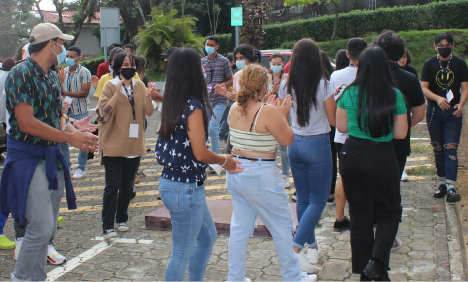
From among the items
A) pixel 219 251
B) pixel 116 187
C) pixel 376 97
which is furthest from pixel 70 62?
pixel 376 97

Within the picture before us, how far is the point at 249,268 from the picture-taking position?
418cm

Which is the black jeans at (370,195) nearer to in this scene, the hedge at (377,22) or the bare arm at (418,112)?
the bare arm at (418,112)

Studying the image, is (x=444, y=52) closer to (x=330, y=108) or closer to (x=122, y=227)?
(x=330, y=108)

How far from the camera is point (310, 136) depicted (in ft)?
13.2

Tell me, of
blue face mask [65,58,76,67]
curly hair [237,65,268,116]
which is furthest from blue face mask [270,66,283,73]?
blue face mask [65,58,76,67]

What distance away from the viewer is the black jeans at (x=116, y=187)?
5000 millimetres

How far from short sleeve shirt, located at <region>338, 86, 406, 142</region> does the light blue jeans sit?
733 mm

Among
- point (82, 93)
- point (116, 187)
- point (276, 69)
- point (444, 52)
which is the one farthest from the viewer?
point (82, 93)

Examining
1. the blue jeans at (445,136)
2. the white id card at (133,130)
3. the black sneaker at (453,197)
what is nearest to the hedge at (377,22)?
the blue jeans at (445,136)

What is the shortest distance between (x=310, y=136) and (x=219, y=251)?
1.50 m

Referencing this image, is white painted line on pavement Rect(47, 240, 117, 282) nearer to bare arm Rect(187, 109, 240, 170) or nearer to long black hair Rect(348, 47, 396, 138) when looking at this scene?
bare arm Rect(187, 109, 240, 170)

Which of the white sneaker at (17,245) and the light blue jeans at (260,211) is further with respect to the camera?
the white sneaker at (17,245)

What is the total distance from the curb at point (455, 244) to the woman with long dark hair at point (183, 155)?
2.31 meters

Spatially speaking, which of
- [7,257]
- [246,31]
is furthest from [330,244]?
[246,31]
